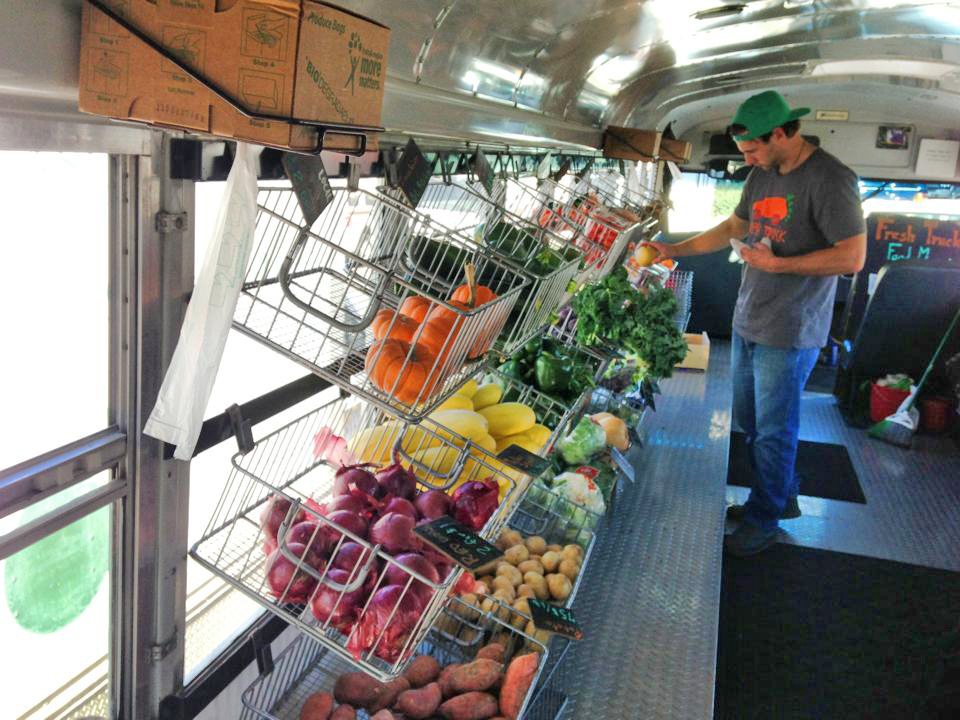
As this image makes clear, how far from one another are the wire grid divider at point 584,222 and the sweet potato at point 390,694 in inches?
57.3

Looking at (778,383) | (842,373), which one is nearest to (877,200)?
(842,373)

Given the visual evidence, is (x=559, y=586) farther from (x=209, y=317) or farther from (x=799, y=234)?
(x=799, y=234)

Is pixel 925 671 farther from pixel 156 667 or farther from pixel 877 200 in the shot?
pixel 877 200

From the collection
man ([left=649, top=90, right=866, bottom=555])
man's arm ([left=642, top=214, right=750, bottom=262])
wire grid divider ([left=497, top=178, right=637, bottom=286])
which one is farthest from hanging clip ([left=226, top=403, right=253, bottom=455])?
man's arm ([left=642, top=214, right=750, bottom=262])

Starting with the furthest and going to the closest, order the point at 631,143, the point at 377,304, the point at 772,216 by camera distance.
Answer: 1. the point at 631,143
2. the point at 772,216
3. the point at 377,304

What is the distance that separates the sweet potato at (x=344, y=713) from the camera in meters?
1.82

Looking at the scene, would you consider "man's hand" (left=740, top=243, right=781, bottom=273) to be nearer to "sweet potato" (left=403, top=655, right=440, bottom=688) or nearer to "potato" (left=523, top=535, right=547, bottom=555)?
"potato" (left=523, top=535, right=547, bottom=555)

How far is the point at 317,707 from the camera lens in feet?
5.95

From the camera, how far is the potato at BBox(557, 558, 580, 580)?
248 cm

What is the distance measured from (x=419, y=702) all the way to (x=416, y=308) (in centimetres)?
81

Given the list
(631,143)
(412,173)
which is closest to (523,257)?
(412,173)

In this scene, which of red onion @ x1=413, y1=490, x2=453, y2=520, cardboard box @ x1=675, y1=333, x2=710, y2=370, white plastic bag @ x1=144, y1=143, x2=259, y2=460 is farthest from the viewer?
cardboard box @ x1=675, y1=333, x2=710, y2=370

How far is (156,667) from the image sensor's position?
64.6 inches

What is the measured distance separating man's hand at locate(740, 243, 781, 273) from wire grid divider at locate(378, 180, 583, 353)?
1534 millimetres
